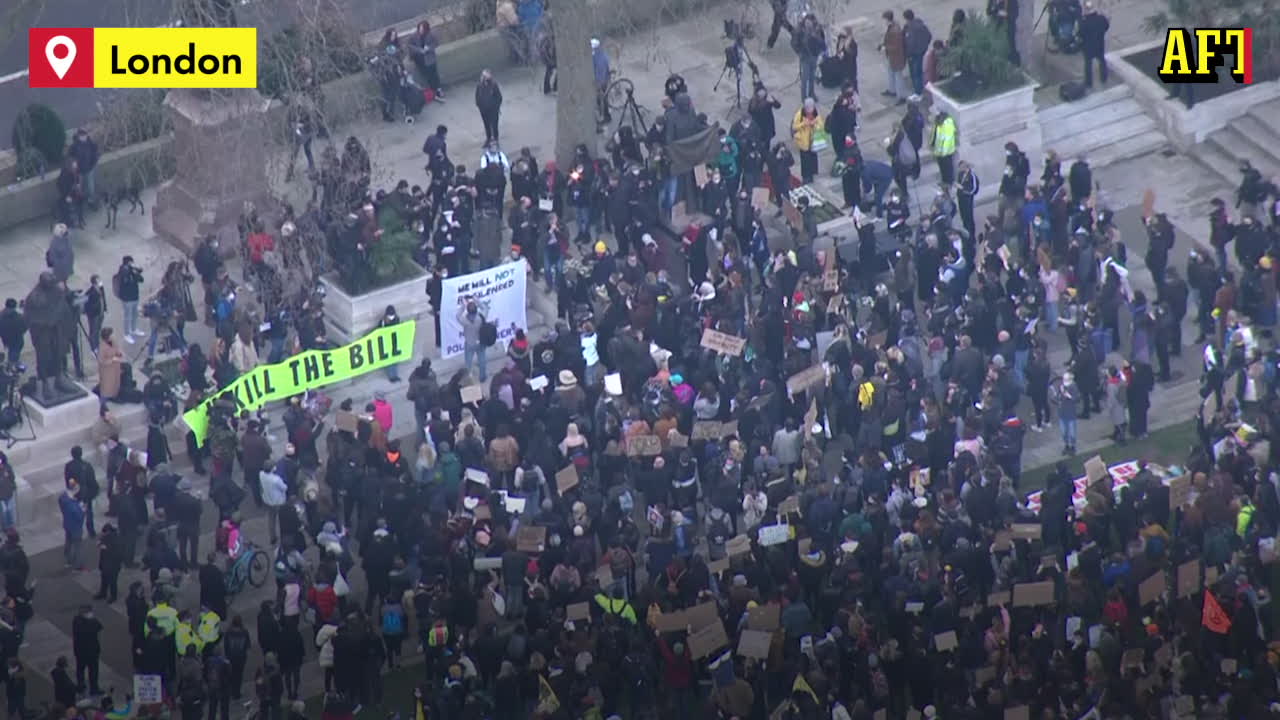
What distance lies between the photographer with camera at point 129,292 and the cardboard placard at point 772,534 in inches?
391

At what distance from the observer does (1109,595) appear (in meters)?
35.2

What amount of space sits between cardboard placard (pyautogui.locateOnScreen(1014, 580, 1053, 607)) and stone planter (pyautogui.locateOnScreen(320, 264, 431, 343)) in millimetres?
11086

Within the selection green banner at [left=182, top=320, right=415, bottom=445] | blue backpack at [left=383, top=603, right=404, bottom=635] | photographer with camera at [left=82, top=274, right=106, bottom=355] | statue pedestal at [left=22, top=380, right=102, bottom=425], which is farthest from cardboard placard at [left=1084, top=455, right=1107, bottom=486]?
photographer with camera at [left=82, top=274, right=106, bottom=355]

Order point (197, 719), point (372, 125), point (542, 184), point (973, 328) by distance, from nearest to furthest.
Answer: point (197, 719) < point (973, 328) < point (542, 184) < point (372, 125)

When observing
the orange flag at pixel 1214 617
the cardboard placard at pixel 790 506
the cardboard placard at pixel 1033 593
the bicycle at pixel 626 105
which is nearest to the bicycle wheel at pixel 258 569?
the cardboard placard at pixel 790 506

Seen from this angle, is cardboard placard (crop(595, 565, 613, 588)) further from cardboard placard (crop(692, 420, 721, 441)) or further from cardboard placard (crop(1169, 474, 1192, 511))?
cardboard placard (crop(1169, 474, 1192, 511))

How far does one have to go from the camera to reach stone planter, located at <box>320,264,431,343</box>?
42.8 m

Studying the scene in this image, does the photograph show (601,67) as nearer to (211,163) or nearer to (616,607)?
(211,163)

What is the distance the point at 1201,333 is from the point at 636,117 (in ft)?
30.3

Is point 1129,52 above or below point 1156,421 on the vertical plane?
above

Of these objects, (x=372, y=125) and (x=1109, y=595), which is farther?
(x=372, y=125)

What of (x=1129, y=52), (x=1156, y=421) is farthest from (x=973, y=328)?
(x=1129, y=52)

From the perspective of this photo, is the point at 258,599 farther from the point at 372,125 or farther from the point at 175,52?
the point at 372,125

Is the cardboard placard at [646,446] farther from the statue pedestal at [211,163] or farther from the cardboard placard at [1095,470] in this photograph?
the statue pedestal at [211,163]
